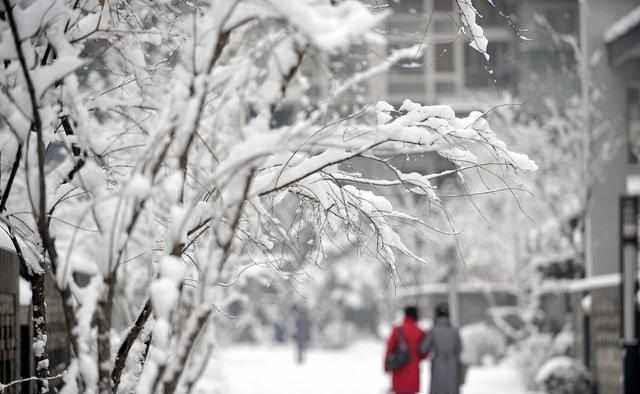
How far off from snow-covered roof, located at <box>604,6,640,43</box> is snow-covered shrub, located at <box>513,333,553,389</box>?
210 inches

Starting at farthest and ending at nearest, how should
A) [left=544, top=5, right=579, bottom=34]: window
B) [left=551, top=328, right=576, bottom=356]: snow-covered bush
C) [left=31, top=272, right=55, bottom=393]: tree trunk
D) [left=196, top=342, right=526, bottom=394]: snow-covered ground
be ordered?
[left=544, top=5, right=579, bottom=34]: window, [left=196, top=342, right=526, bottom=394]: snow-covered ground, [left=551, top=328, right=576, bottom=356]: snow-covered bush, [left=31, top=272, right=55, bottom=393]: tree trunk

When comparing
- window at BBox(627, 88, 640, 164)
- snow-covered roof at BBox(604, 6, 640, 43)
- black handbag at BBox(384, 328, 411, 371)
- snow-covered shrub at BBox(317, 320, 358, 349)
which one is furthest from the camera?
snow-covered shrub at BBox(317, 320, 358, 349)

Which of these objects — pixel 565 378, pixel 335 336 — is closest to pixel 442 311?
pixel 565 378

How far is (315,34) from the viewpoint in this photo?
382 cm

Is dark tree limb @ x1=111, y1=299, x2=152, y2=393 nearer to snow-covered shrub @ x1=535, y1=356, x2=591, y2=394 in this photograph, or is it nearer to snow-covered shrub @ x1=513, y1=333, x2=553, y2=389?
snow-covered shrub @ x1=535, y1=356, x2=591, y2=394

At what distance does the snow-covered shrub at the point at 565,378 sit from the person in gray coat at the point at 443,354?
4662 millimetres

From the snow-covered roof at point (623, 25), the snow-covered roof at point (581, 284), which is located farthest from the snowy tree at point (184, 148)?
the snow-covered roof at point (623, 25)

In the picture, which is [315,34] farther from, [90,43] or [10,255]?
[10,255]

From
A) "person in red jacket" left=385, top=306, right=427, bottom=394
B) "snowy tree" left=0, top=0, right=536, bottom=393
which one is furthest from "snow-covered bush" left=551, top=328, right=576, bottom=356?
"snowy tree" left=0, top=0, right=536, bottom=393

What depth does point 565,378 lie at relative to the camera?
56.2 feet

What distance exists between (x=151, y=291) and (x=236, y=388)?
17.8 meters

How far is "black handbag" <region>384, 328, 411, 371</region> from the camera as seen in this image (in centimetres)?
1240

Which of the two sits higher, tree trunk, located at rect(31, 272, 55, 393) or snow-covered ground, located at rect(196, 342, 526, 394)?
tree trunk, located at rect(31, 272, 55, 393)

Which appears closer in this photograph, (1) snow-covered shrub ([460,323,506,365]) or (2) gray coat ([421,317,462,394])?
(2) gray coat ([421,317,462,394])
